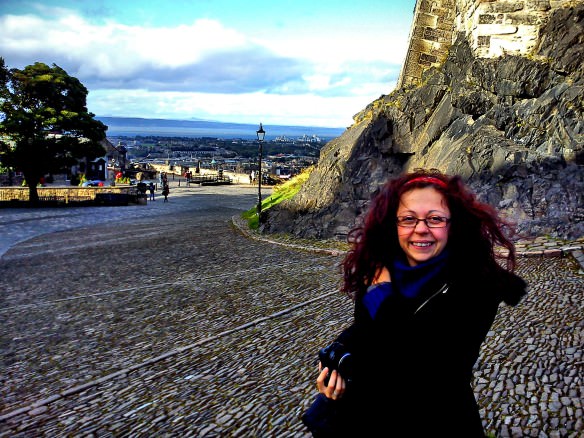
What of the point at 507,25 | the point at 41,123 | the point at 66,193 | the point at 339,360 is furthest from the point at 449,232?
the point at 66,193

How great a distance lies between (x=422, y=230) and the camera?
6.88ft

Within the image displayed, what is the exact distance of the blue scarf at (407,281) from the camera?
6.66 feet

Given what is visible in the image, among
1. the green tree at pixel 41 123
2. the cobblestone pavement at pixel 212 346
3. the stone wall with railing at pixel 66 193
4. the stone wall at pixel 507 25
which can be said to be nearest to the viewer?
the cobblestone pavement at pixel 212 346

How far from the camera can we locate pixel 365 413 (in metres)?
1.96

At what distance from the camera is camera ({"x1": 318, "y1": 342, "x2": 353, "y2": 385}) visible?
6.56ft

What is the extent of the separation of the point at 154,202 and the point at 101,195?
10.9 ft

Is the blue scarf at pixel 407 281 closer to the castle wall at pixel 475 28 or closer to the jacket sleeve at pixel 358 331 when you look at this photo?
the jacket sleeve at pixel 358 331

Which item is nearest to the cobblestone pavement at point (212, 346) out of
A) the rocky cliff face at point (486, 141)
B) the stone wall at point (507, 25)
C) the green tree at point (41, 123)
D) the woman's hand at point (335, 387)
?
the rocky cliff face at point (486, 141)

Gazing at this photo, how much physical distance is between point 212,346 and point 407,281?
16.2 feet

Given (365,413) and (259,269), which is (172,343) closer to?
(259,269)

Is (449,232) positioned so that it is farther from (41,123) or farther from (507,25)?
(41,123)

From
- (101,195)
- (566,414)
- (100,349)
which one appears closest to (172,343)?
(100,349)

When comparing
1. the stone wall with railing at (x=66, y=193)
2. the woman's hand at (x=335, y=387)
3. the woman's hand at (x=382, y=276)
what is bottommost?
the stone wall with railing at (x=66, y=193)

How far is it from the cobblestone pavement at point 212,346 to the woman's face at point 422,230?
2.36 metres
